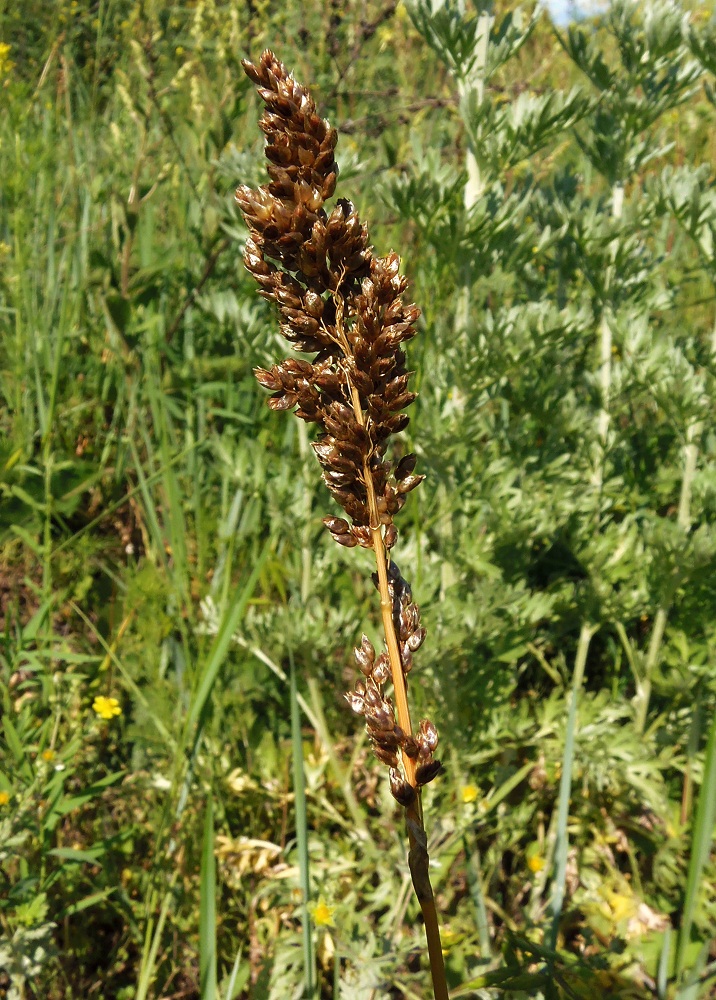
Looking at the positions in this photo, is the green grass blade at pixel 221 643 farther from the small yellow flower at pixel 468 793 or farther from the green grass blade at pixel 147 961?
the small yellow flower at pixel 468 793

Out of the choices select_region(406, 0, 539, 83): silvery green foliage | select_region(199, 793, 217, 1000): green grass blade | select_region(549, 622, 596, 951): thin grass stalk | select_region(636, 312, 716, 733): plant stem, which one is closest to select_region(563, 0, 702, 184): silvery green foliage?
select_region(406, 0, 539, 83): silvery green foliage

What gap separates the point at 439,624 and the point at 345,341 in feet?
4.69

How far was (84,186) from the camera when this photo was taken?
4.04 meters

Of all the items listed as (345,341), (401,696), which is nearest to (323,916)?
(401,696)

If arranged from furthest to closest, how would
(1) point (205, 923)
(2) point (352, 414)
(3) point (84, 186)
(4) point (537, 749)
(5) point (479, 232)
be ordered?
Result: (3) point (84, 186)
(4) point (537, 749)
(5) point (479, 232)
(1) point (205, 923)
(2) point (352, 414)

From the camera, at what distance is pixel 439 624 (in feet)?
7.07

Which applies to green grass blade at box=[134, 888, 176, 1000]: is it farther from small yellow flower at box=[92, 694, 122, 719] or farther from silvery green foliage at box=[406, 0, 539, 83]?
silvery green foliage at box=[406, 0, 539, 83]

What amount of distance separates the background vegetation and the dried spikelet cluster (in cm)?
89

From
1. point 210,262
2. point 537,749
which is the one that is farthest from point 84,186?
point 537,749

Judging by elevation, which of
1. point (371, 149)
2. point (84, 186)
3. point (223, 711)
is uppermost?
point (371, 149)

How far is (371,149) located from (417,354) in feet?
13.5

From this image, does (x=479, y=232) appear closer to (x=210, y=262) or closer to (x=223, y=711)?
(x=210, y=262)

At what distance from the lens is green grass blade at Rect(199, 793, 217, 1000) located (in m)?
1.29

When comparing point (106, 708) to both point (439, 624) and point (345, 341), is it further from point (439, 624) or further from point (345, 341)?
point (345, 341)
